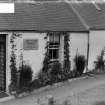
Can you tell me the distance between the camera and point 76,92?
14.9m

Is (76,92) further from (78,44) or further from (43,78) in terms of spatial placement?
(78,44)

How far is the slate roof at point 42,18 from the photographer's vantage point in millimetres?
15922

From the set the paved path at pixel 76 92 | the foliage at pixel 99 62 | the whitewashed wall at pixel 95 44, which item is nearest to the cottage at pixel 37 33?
the whitewashed wall at pixel 95 44

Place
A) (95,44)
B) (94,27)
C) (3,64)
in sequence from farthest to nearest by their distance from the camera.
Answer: (95,44), (94,27), (3,64)

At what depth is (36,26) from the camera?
16.2 metres

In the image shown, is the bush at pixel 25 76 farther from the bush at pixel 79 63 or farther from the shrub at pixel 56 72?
the bush at pixel 79 63

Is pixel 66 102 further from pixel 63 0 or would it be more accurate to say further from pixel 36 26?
pixel 63 0

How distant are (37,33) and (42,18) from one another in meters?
0.93

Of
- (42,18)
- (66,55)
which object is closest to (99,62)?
(66,55)

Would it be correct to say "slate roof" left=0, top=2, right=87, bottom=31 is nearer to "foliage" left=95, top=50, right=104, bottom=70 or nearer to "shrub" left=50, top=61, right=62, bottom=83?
"shrub" left=50, top=61, right=62, bottom=83

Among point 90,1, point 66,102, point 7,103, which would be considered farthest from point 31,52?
point 90,1

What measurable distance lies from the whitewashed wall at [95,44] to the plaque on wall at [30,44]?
2.94m

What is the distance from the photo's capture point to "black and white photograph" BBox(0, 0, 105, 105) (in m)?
15.4

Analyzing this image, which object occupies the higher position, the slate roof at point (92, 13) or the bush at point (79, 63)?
the slate roof at point (92, 13)
